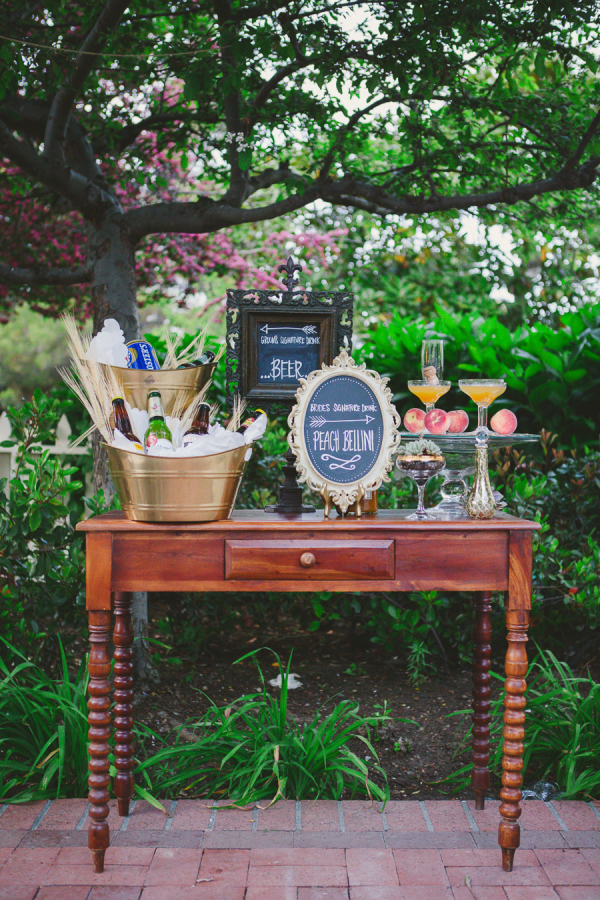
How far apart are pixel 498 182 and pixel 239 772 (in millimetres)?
2903

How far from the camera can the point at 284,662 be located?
3.74 metres

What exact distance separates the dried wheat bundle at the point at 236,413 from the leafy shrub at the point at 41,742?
3.75 ft

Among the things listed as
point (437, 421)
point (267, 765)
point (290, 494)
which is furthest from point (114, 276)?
point (267, 765)

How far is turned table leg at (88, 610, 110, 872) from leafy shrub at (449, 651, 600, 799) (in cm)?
121

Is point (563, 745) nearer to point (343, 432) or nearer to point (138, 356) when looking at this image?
point (343, 432)

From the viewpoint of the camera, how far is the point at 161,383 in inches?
89.4

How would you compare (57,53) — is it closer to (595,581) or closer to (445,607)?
(445,607)

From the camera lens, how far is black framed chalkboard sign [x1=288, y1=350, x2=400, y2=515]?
2.21 m

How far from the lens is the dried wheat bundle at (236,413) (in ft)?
7.35

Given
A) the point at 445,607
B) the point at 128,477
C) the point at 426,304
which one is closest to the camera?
the point at 128,477

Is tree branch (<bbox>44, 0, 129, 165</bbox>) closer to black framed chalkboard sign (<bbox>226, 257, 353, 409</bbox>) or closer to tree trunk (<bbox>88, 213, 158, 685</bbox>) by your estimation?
tree trunk (<bbox>88, 213, 158, 685</bbox>)

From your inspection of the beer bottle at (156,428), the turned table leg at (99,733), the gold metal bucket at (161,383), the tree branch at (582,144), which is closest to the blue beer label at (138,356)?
the gold metal bucket at (161,383)

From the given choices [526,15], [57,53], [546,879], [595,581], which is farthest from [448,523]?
[57,53]

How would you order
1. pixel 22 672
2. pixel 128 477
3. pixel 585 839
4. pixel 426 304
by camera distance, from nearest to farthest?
pixel 128 477, pixel 585 839, pixel 22 672, pixel 426 304
